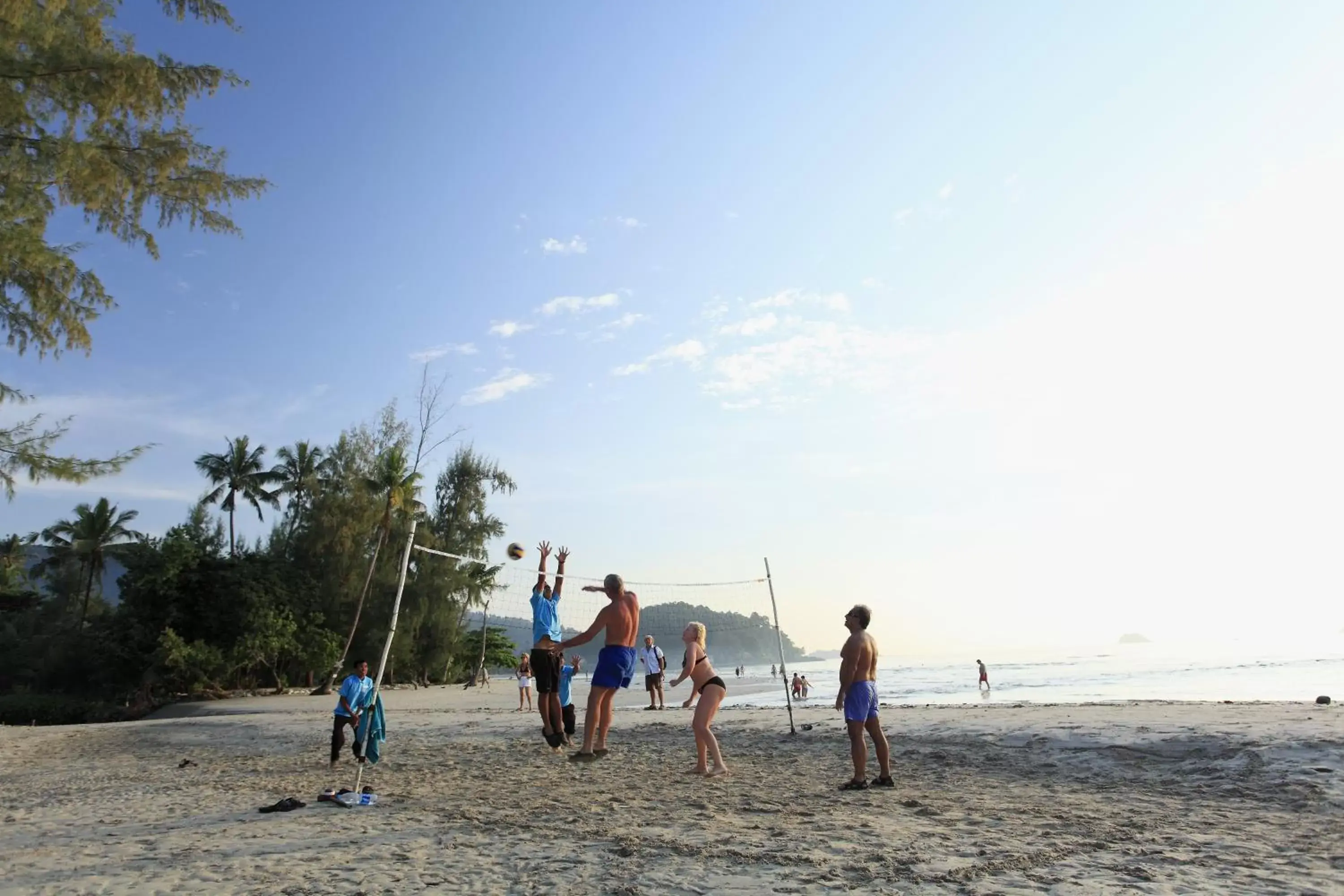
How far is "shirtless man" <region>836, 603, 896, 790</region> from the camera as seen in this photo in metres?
6.23

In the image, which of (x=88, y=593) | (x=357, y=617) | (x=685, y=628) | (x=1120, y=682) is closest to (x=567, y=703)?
(x=685, y=628)

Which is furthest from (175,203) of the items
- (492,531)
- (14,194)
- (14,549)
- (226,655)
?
(14,549)

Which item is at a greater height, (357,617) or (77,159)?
(77,159)

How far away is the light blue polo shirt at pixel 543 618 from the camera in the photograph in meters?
8.05

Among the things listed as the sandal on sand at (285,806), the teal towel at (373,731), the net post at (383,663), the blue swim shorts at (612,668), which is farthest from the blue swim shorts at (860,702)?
the teal towel at (373,731)

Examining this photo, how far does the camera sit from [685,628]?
8797 millimetres

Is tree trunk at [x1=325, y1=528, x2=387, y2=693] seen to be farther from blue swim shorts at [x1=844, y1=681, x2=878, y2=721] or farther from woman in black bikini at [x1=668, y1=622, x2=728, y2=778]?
blue swim shorts at [x1=844, y1=681, x2=878, y2=721]

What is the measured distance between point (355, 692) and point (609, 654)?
3100mm

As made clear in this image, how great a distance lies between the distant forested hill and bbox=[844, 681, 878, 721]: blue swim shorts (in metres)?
2.68

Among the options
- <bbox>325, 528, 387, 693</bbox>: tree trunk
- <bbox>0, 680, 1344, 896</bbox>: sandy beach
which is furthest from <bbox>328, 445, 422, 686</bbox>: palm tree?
<bbox>0, 680, 1344, 896</bbox>: sandy beach

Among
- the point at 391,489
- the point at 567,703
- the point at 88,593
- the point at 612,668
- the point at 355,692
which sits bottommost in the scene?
the point at 567,703

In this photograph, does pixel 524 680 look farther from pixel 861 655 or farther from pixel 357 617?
pixel 861 655

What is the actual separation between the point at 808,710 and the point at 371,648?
2322cm

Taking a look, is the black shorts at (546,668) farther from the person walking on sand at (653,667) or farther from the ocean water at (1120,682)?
the ocean water at (1120,682)
